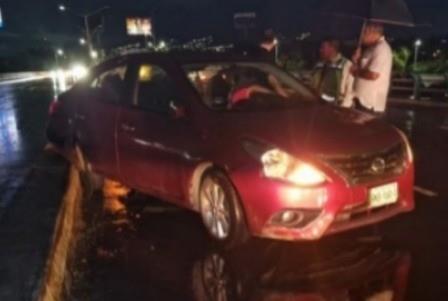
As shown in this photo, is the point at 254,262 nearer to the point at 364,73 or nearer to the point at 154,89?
the point at 154,89

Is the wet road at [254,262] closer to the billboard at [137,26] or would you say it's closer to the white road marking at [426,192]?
the white road marking at [426,192]

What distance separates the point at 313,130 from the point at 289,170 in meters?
0.52

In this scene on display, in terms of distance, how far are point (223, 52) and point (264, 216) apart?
2321 millimetres

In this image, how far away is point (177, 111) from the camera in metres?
5.54

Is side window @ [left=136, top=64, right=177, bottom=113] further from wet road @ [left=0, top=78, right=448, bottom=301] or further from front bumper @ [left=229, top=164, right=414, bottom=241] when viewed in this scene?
front bumper @ [left=229, top=164, right=414, bottom=241]

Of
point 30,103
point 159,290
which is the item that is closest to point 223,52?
point 159,290

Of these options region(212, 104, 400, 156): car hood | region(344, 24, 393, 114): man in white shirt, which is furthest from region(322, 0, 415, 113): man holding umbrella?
region(212, 104, 400, 156): car hood

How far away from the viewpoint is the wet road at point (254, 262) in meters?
4.34

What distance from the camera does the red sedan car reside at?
4.72 meters

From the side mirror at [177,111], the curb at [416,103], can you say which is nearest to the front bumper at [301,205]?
the side mirror at [177,111]

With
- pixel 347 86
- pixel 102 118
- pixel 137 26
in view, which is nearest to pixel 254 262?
pixel 102 118

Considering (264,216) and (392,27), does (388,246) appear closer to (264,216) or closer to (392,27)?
(264,216)

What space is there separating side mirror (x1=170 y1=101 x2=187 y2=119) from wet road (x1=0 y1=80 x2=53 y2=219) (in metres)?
1.97

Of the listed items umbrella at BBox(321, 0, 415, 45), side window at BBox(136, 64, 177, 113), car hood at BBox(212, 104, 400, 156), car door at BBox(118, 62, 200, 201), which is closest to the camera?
car hood at BBox(212, 104, 400, 156)
